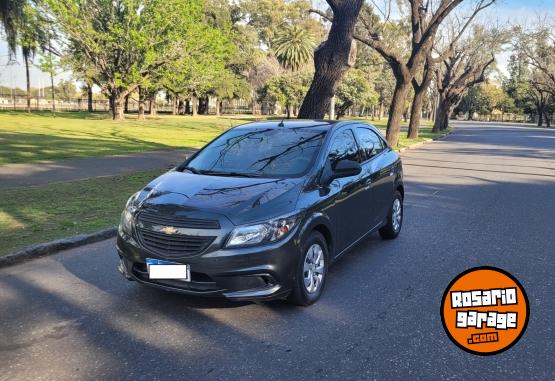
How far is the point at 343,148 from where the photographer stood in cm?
541

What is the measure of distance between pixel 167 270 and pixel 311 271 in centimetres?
128

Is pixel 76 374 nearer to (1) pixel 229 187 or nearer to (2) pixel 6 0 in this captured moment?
(1) pixel 229 187

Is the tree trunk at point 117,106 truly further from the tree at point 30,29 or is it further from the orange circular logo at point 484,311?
the orange circular logo at point 484,311

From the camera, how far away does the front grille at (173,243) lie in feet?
12.6

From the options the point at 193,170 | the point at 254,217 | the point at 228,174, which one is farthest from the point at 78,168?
the point at 254,217

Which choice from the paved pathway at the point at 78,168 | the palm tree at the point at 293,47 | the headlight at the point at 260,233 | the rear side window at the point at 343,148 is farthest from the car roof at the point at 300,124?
the palm tree at the point at 293,47

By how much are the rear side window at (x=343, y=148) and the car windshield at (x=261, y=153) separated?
0.56ft

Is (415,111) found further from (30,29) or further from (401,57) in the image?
(30,29)

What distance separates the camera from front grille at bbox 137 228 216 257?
3852 millimetres

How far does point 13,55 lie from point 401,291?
41.7 meters

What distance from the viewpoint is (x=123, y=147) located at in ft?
59.3

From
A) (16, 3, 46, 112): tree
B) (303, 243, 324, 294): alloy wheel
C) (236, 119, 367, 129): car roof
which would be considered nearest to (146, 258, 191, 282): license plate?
(303, 243, 324, 294): alloy wheel

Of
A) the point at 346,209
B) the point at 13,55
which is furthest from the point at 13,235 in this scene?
the point at 13,55

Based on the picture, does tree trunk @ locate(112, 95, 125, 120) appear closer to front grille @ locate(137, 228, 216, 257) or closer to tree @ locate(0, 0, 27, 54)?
tree @ locate(0, 0, 27, 54)
